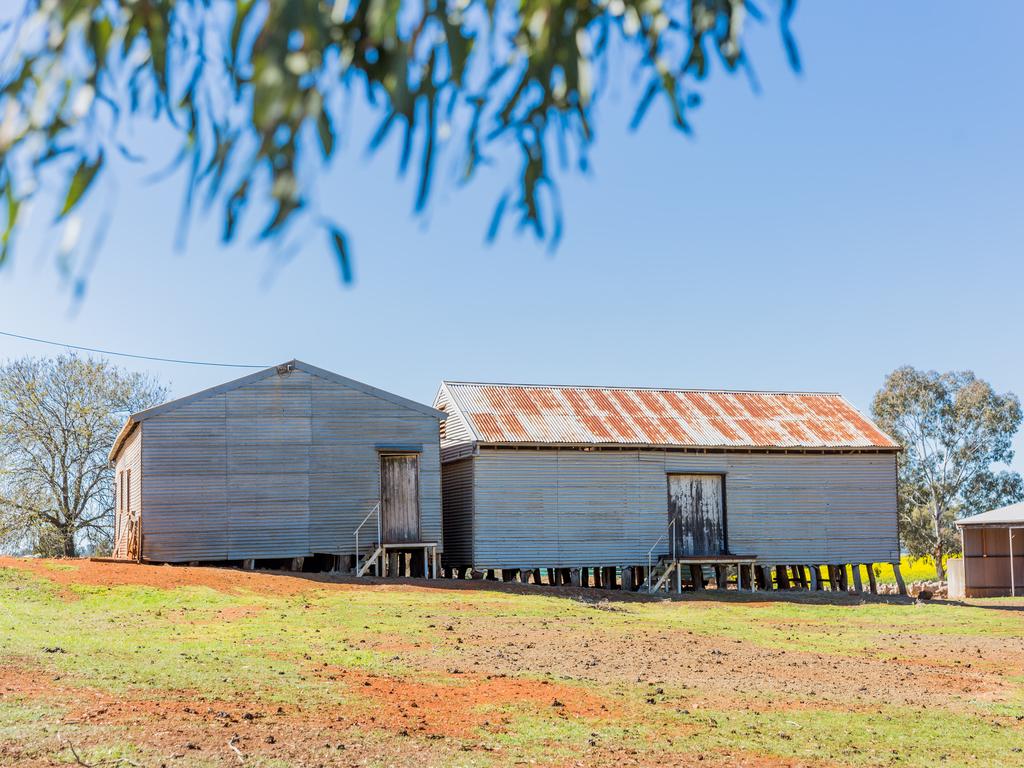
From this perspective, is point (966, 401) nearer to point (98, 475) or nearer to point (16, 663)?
point (98, 475)

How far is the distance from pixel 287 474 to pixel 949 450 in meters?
40.3

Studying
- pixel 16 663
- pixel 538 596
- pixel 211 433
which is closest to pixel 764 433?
pixel 538 596

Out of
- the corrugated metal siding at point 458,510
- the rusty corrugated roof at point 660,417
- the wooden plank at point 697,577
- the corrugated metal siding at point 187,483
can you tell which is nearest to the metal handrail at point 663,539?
the wooden plank at point 697,577

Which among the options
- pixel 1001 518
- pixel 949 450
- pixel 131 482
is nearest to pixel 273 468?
pixel 131 482

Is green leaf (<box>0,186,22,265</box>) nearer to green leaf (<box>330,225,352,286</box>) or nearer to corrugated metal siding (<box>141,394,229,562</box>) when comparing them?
green leaf (<box>330,225,352,286</box>)

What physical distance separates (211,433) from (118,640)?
40.7 feet

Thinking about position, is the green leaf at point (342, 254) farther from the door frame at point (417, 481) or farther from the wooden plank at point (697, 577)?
the wooden plank at point (697, 577)

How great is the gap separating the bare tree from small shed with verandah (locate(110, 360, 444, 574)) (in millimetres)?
13747

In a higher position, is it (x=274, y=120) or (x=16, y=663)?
(x=274, y=120)

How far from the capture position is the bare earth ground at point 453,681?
915 centimetres

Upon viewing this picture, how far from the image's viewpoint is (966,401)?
5434cm

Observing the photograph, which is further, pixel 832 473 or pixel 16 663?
pixel 832 473

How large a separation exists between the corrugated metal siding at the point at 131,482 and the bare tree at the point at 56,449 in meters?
7.93

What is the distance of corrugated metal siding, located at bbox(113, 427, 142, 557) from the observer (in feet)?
87.9
